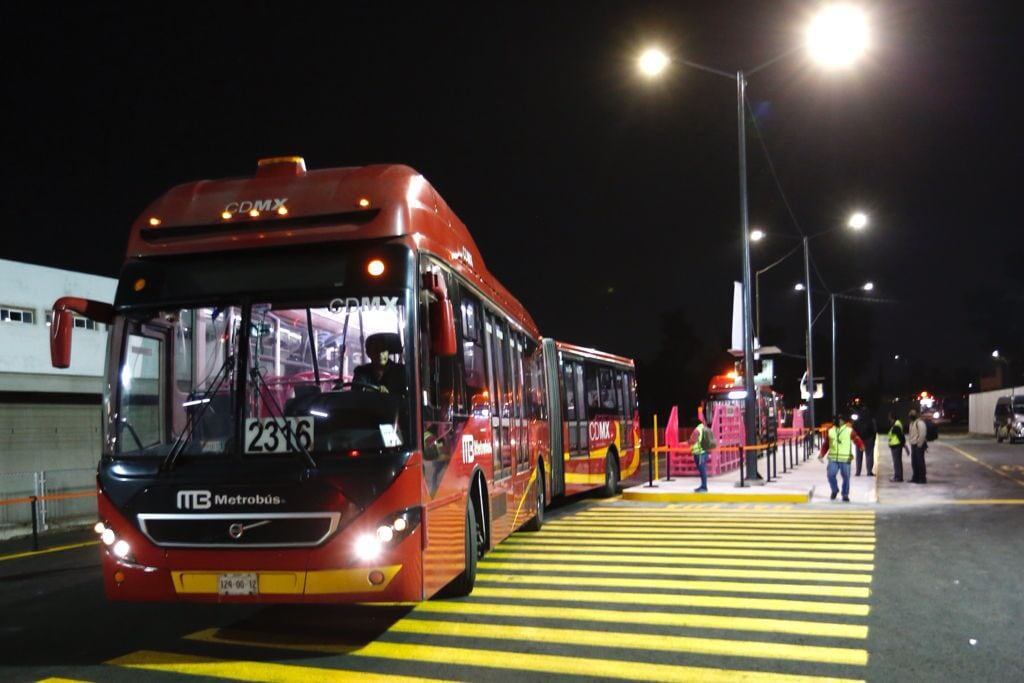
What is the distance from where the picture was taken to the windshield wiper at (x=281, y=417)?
6469 millimetres

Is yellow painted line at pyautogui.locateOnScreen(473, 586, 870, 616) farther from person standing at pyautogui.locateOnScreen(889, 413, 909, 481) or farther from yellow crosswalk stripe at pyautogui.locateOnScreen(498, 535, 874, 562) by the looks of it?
person standing at pyautogui.locateOnScreen(889, 413, 909, 481)

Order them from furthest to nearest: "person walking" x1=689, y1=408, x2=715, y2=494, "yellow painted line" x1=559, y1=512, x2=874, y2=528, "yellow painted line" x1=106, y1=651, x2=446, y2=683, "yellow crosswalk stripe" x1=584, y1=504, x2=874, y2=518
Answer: "person walking" x1=689, y1=408, x2=715, y2=494 < "yellow crosswalk stripe" x1=584, y1=504, x2=874, y2=518 < "yellow painted line" x1=559, y1=512, x2=874, y2=528 < "yellow painted line" x1=106, y1=651, x2=446, y2=683

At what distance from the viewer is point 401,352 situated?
6773mm

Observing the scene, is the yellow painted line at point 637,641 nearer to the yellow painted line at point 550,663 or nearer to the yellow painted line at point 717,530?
the yellow painted line at point 550,663

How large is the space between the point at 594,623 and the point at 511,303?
5.48m

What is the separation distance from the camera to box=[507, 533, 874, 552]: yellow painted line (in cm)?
1176

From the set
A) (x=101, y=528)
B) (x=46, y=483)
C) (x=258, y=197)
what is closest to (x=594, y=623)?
(x=101, y=528)

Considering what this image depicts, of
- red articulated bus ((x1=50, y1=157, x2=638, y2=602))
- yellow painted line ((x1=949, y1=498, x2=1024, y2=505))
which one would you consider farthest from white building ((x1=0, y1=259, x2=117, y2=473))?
yellow painted line ((x1=949, y1=498, x2=1024, y2=505))

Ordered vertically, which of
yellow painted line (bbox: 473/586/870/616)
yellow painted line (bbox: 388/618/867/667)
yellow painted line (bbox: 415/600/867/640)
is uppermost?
yellow painted line (bbox: 388/618/867/667)

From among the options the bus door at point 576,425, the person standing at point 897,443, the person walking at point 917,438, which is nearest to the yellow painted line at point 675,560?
the bus door at point 576,425

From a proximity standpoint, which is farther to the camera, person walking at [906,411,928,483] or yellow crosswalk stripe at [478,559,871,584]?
person walking at [906,411,928,483]

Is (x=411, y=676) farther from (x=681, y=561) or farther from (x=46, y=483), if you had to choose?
(x=46, y=483)

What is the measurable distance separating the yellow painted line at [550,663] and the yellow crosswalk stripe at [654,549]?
16.4 ft

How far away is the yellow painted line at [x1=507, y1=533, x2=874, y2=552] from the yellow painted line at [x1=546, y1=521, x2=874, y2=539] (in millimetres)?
812
